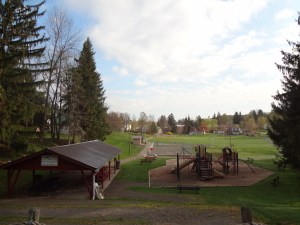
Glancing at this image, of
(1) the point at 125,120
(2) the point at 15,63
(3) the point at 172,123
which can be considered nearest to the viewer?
(2) the point at 15,63

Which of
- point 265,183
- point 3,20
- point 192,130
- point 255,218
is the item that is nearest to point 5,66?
point 3,20

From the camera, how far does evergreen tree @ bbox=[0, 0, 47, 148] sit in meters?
25.0

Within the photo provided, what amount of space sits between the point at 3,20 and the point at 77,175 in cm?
1494

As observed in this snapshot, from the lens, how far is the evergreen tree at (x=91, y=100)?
4856cm

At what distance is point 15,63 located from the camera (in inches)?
1022

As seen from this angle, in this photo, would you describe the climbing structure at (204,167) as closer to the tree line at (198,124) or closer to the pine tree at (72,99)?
the pine tree at (72,99)

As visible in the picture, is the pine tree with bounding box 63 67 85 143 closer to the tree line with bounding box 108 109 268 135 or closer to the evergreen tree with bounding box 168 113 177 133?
the tree line with bounding box 108 109 268 135

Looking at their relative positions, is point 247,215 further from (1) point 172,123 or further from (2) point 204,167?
(1) point 172,123

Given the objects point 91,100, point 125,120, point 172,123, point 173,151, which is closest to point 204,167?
point 91,100

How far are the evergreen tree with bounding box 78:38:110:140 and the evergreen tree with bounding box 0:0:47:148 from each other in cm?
1903

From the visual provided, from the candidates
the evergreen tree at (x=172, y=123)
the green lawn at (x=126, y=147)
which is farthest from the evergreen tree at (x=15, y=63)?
the evergreen tree at (x=172, y=123)

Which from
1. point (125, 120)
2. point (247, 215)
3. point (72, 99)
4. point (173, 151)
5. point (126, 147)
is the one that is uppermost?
point (125, 120)

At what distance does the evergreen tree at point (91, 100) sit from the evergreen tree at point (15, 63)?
62.4 feet

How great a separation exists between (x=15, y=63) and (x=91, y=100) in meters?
24.3
